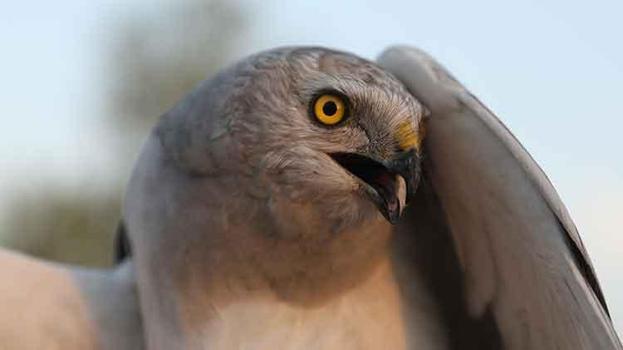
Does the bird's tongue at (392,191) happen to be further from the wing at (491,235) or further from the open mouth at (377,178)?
the wing at (491,235)

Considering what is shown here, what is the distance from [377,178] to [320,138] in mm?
180

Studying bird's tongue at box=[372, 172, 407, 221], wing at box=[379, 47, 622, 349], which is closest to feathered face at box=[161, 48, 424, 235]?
bird's tongue at box=[372, 172, 407, 221]

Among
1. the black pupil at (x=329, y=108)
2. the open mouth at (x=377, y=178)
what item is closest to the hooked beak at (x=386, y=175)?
the open mouth at (x=377, y=178)

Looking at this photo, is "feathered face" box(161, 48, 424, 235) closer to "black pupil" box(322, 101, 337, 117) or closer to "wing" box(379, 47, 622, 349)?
"black pupil" box(322, 101, 337, 117)

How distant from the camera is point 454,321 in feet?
11.1

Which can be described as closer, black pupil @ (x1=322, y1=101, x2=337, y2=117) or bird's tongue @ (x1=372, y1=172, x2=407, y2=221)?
bird's tongue @ (x1=372, y1=172, x2=407, y2=221)

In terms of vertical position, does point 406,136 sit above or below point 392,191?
above

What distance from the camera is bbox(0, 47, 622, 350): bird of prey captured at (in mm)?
2984

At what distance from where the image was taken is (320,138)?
3.01 meters

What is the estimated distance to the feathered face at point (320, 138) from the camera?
9.73 feet

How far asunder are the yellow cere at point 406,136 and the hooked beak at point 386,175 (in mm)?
23

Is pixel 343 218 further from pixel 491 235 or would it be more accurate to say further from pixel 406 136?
pixel 491 235

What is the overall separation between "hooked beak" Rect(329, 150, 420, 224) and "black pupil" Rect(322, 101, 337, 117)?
0.11 metres

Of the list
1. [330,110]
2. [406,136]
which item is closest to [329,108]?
[330,110]
